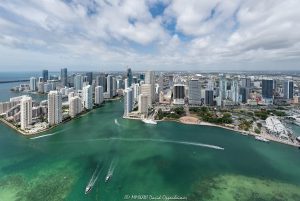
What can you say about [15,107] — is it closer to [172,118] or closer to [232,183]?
[172,118]

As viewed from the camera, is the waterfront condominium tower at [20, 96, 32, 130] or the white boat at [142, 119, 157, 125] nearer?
the waterfront condominium tower at [20, 96, 32, 130]

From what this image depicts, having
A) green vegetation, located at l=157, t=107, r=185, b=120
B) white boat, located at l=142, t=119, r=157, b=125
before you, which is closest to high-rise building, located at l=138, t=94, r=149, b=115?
green vegetation, located at l=157, t=107, r=185, b=120

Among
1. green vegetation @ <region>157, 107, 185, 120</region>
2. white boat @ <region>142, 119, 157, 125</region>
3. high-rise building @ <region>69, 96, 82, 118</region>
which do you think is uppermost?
high-rise building @ <region>69, 96, 82, 118</region>

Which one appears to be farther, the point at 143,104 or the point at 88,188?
the point at 143,104

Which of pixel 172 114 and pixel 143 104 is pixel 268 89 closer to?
pixel 172 114

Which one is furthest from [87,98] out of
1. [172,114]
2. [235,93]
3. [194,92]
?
[235,93]

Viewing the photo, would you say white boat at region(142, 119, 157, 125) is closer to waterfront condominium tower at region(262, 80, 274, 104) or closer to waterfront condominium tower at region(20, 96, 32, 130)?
waterfront condominium tower at region(20, 96, 32, 130)

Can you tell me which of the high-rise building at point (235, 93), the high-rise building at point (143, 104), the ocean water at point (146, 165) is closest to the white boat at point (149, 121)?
the high-rise building at point (143, 104)
